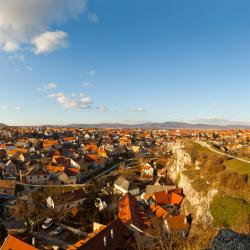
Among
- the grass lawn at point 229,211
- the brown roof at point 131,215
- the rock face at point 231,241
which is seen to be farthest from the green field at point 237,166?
the rock face at point 231,241

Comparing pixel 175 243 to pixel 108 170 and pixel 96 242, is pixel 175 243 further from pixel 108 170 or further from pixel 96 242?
pixel 108 170

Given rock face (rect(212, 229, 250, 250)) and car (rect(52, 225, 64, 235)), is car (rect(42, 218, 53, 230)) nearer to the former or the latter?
car (rect(52, 225, 64, 235))

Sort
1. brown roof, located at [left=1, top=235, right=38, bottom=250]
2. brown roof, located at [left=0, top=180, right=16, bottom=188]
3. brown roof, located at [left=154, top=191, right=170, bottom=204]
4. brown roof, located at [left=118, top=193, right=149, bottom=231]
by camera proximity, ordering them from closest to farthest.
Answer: brown roof, located at [left=1, top=235, right=38, bottom=250]
brown roof, located at [left=118, top=193, right=149, bottom=231]
brown roof, located at [left=154, top=191, right=170, bottom=204]
brown roof, located at [left=0, top=180, right=16, bottom=188]

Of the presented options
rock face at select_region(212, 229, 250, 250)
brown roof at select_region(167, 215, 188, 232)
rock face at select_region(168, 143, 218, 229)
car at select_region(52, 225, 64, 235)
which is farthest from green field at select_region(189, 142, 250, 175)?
rock face at select_region(212, 229, 250, 250)

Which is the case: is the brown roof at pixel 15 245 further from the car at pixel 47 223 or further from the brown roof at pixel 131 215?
the brown roof at pixel 131 215

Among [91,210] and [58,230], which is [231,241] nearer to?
[58,230]

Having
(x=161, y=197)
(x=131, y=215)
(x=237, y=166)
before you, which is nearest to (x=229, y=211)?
(x=237, y=166)

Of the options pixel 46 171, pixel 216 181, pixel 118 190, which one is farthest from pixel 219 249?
pixel 46 171

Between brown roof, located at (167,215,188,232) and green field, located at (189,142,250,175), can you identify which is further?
green field, located at (189,142,250,175)
